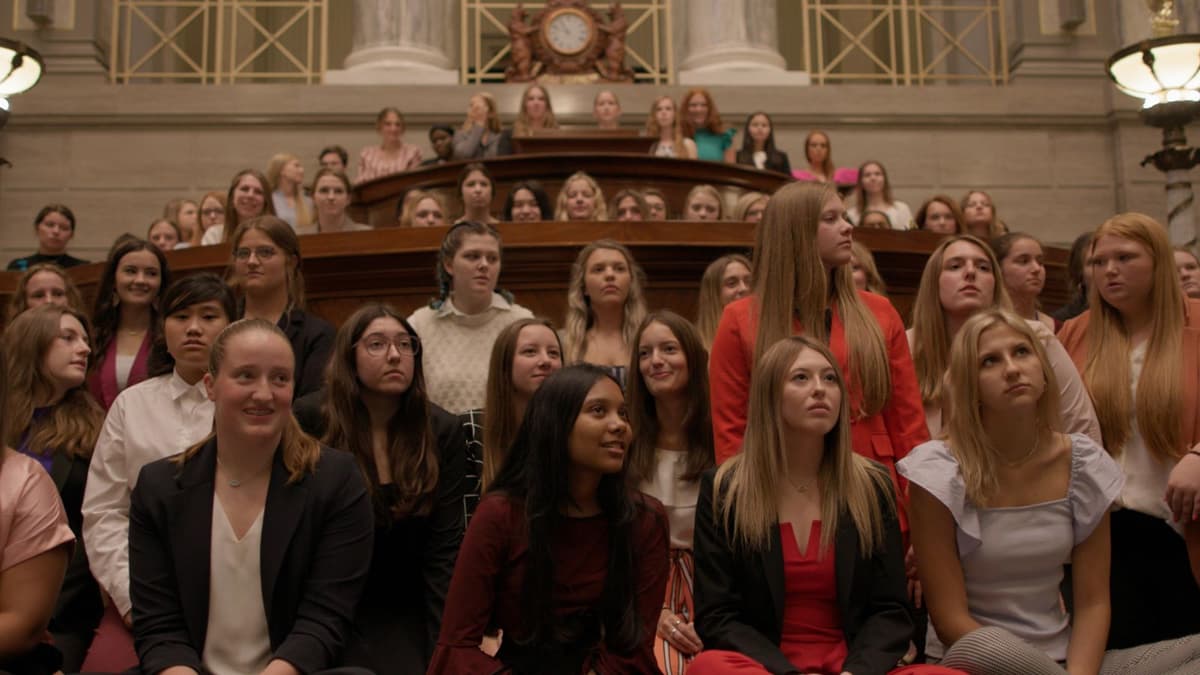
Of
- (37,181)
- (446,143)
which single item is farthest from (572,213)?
(37,181)

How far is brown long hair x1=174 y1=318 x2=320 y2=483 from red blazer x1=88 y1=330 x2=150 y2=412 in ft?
3.90

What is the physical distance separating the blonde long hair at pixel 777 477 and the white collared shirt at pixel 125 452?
5.24ft

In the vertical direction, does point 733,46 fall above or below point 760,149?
above

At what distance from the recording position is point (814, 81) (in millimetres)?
14578

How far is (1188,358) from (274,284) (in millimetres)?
2994

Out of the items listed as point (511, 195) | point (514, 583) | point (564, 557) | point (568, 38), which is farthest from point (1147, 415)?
point (568, 38)

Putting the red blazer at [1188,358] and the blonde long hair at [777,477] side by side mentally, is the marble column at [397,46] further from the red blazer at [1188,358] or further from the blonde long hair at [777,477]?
the blonde long hair at [777,477]

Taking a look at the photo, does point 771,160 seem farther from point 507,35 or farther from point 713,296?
point 507,35

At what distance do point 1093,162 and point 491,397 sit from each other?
8.88m

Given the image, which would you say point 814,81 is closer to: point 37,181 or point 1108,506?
point 37,181

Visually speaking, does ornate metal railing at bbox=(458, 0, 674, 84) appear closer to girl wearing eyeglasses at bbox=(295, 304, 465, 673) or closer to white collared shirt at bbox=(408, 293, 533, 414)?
white collared shirt at bbox=(408, 293, 533, 414)

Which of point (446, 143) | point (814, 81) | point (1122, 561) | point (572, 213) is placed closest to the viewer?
point (1122, 561)

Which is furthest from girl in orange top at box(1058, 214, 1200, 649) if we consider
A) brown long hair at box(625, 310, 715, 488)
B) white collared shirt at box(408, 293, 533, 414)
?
white collared shirt at box(408, 293, 533, 414)

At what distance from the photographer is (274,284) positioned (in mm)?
4754
